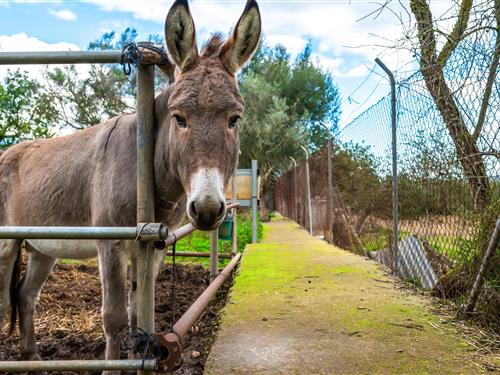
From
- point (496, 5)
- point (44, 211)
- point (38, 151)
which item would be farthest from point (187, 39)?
point (496, 5)

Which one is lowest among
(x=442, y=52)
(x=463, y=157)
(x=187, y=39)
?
(x=463, y=157)

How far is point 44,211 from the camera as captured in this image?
2631 millimetres

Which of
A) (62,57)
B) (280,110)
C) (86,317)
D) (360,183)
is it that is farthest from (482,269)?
(280,110)

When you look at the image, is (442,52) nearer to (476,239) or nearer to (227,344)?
(476,239)

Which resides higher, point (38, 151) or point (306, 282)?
point (38, 151)

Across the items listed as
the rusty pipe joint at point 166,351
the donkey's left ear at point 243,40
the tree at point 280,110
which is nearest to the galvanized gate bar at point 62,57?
the donkey's left ear at point 243,40

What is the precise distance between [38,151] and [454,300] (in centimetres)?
348

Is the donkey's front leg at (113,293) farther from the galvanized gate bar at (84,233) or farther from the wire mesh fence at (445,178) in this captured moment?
the wire mesh fence at (445,178)

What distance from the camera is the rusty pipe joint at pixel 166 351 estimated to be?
5.11 ft

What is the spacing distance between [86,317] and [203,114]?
2734 millimetres

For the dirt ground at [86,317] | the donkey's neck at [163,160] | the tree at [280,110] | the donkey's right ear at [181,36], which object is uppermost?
the tree at [280,110]

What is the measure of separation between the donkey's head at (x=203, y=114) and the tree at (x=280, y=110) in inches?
636

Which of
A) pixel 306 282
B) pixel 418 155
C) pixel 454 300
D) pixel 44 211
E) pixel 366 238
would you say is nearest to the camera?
pixel 44 211

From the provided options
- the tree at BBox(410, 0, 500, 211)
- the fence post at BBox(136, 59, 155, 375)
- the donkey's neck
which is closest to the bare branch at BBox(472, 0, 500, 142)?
the tree at BBox(410, 0, 500, 211)
